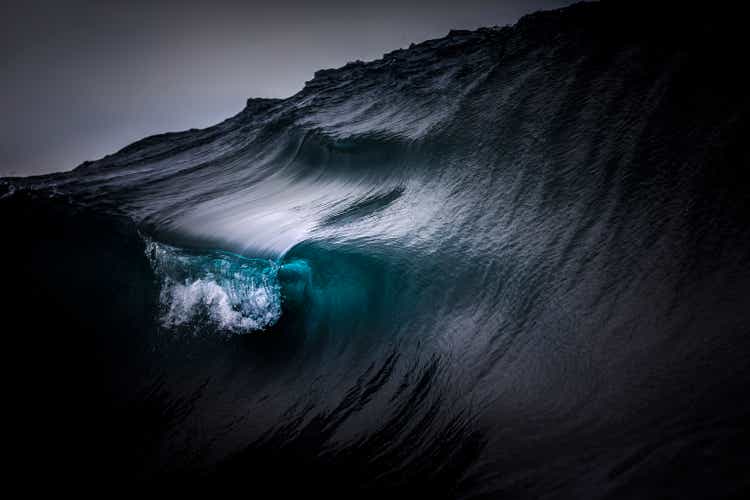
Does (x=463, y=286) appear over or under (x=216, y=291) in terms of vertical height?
under

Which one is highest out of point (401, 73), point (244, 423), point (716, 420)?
point (401, 73)

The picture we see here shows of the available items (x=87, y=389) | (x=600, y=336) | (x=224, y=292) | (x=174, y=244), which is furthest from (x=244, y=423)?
(x=600, y=336)

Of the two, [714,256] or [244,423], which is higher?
[714,256]

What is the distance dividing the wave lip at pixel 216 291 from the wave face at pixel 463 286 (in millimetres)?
18

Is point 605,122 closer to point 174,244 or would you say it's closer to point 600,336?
point 600,336

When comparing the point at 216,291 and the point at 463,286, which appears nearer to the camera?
the point at 463,286

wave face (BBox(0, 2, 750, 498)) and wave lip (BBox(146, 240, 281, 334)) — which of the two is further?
wave lip (BBox(146, 240, 281, 334))

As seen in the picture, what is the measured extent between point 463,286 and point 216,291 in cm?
210

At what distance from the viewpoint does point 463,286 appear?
2881 millimetres

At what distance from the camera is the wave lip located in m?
3.55

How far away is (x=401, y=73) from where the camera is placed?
19.3 ft

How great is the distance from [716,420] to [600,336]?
66 cm

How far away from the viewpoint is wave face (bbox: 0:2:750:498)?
193cm

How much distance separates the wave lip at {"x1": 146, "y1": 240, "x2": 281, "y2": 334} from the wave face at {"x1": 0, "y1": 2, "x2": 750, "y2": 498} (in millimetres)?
18
